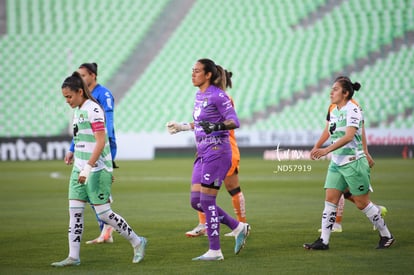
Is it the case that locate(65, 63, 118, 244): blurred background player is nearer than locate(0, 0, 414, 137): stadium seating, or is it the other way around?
locate(65, 63, 118, 244): blurred background player

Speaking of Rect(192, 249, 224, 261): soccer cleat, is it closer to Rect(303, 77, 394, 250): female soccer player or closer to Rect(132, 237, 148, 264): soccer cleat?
Rect(132, 237, 148, 264): soccer cleat

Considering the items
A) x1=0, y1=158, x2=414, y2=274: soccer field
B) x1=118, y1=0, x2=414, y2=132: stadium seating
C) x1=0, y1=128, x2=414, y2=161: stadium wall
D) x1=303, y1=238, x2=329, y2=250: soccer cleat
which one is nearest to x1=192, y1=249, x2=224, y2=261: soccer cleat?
x1=0, y1=158, x2=414, y2=274: soccer field

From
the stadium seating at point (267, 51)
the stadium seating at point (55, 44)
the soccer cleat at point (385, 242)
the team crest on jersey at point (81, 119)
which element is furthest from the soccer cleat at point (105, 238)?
the stadium seating at point (55, 44)

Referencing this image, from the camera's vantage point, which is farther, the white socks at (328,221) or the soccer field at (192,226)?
the white socks at (328,221)

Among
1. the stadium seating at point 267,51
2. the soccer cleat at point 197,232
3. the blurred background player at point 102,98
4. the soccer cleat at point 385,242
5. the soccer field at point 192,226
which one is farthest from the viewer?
the stadium seating at point 267,51

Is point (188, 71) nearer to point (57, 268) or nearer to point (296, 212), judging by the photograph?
point (296, 212)

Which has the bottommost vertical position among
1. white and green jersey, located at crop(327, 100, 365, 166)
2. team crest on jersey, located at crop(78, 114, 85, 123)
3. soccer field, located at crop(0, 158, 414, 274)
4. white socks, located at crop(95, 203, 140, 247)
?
soccer field, located at crop(0, 158, 414, 274)

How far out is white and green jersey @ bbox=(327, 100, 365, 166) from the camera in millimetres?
9062

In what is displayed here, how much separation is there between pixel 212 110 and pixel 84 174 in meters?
1.55

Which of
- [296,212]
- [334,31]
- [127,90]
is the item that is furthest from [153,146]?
[296,212]

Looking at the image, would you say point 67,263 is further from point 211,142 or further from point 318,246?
point 318,246

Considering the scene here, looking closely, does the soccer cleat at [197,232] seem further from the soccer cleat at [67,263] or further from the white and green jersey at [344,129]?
the soccer cleat at [67,263]

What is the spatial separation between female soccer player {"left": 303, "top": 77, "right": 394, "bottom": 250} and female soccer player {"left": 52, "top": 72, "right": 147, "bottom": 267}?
7.95 feet

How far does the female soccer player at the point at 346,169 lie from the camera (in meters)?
9.07
